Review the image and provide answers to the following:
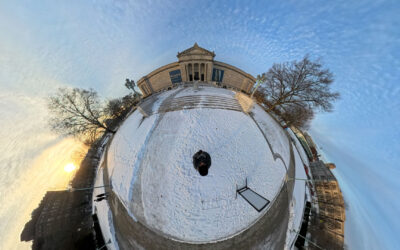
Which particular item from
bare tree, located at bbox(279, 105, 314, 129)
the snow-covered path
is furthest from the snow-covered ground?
bare tree, located at bbox(279, 105, 314, 129)

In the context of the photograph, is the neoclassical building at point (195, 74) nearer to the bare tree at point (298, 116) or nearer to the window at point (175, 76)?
the window at point (175, 76)

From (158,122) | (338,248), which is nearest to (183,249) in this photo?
(158,122)

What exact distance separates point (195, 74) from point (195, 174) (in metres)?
11.2

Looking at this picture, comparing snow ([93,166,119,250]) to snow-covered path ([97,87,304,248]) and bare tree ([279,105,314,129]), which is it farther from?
bare tree ([279,105,314,129])

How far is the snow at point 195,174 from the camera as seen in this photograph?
3.88 m

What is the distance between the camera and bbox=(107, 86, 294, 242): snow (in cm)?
388

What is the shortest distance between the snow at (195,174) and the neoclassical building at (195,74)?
26.3 ft

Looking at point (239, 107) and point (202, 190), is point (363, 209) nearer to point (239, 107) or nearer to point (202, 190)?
point (239, 107)

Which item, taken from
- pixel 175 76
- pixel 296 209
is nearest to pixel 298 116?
pixel 296 209

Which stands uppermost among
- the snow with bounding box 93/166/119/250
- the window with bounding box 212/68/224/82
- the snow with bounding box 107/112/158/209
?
the window with bounding box 212/68/224/82

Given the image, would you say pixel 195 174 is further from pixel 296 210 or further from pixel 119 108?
pixel 119 108

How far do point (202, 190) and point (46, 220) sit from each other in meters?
8.57

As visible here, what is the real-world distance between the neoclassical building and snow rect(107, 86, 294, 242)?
800 centimetres

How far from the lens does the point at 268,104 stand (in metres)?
11.9
